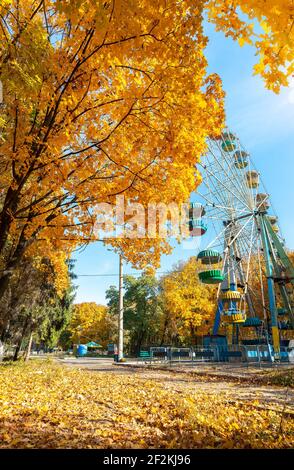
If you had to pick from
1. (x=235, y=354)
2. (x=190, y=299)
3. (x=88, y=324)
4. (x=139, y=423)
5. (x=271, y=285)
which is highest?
(x=88, y=324)

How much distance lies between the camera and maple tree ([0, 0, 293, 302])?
114 inches

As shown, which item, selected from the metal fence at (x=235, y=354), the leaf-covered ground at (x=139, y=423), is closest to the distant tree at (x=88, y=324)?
the metal fence at (x=235, y=354)

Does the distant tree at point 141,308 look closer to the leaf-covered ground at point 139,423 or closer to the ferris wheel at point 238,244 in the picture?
the ferris wheel at point 238,244

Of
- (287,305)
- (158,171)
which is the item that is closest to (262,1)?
(158,171)

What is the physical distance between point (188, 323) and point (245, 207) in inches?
506

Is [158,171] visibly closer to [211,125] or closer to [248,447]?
[211,125]

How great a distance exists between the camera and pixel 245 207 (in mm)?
24703

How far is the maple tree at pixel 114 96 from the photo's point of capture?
289 centimetres

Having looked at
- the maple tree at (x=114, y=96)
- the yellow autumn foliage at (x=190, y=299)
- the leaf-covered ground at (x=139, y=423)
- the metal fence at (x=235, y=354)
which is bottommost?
the leaf-covered ground at (x=139, y=423)

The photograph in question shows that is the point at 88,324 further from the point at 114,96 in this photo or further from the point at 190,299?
the point at 114,96

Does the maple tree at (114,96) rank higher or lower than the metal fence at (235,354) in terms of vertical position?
higher

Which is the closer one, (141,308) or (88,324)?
(141,308)

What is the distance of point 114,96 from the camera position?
15.4ft

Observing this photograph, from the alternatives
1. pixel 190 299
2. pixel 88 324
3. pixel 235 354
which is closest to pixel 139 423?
pixel 235 354
